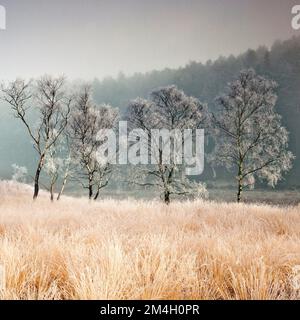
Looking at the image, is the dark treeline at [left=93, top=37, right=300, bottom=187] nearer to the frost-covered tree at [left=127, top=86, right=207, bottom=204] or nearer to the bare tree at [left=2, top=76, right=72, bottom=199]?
the frost-covered tree at [left=127, top=86, right=207, bottom=204]

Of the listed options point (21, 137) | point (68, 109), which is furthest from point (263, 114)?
point (21, 137)

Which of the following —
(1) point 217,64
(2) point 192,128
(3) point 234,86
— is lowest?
(2) point 192,128

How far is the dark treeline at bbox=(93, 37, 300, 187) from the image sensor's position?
209 ft

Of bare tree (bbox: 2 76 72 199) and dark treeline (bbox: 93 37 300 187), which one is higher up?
dark treeline (bbox: 93 37 300 187)

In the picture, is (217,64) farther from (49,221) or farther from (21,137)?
(49,221)

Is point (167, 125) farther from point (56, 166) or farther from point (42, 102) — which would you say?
point (42, 102)

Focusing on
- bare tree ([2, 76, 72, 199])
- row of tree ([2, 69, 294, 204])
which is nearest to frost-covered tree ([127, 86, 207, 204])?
row of tree ([2, 69, 294, 204])

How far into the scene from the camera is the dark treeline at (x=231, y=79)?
6375 cm

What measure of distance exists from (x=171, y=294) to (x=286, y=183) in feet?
197

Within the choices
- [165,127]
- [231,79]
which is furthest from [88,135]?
[231,79]

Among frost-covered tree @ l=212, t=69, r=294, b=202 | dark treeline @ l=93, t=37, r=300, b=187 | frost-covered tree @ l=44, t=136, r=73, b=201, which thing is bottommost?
frost-covered tree @ l=44, t=136, r=73, b=201

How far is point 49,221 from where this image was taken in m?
8.26

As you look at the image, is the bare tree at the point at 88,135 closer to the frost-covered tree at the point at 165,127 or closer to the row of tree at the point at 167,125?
the row of tree at the point at 167,125
